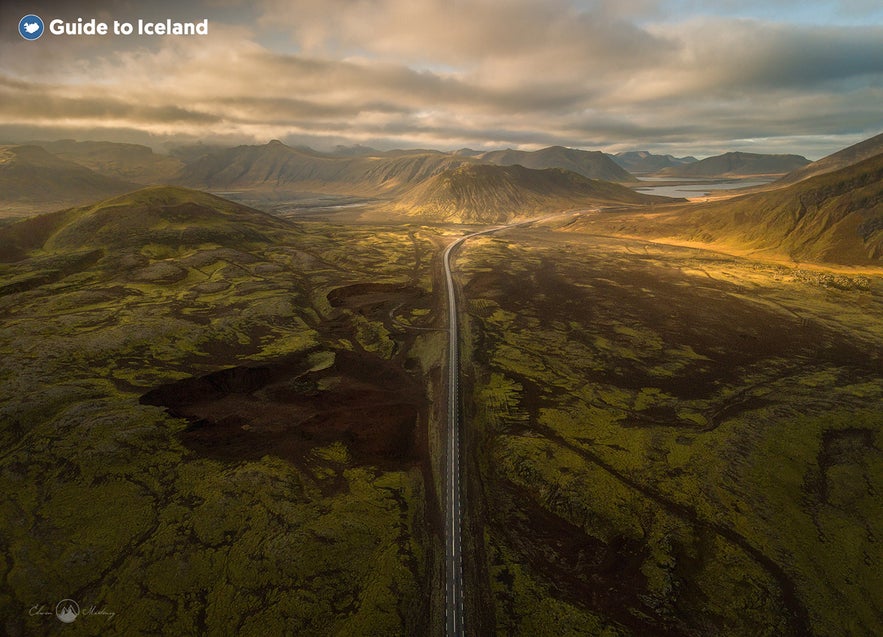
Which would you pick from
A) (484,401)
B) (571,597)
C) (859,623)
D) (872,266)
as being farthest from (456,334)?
(872,266)

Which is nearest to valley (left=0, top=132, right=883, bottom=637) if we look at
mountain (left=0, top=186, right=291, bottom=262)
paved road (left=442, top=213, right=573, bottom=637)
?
paved road (left=442, top=213, right=573, bottom=637)

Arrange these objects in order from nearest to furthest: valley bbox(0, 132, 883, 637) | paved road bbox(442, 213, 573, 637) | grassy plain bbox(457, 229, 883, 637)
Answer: paved road bbox(442, 213, 573, 637), valley bbox(0, 132, 883, 637), grassy plain bbox(457, 229, 883, 637)

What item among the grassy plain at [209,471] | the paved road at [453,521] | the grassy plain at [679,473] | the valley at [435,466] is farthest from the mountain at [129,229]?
the paved road at [453,521]

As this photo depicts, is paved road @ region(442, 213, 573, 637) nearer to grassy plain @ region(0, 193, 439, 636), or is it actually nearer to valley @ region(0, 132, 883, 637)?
valley @ region(0, 132, 883, 637)

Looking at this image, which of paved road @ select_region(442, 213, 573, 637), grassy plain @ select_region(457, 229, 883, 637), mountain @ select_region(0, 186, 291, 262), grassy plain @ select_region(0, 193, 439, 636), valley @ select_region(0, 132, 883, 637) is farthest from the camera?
mountain @ select_region(0, 186, 291, 262)

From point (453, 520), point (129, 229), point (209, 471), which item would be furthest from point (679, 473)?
point (129, 229)

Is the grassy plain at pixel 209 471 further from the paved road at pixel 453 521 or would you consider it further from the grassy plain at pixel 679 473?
the grassy plain at pixel 679 473

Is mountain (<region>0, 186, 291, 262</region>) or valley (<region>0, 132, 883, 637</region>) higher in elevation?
mountain (<region>0, 186, 291, 262</region>)

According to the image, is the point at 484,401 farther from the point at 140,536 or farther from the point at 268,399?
the point at 140,536
